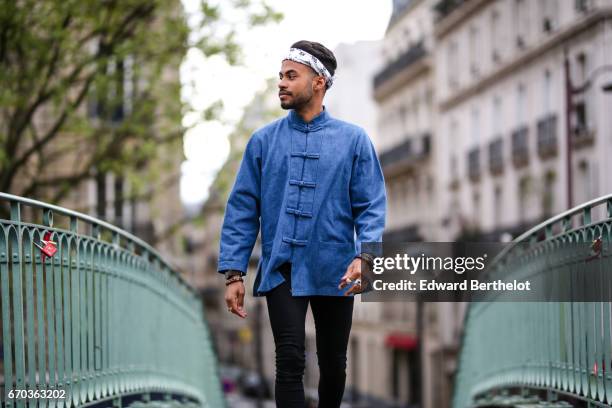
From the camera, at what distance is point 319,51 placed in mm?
6418

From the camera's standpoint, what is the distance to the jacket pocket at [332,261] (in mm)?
6289

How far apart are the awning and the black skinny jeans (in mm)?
47404

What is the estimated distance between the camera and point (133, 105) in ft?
75.2

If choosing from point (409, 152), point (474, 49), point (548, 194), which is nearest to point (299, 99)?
point (548, 194)

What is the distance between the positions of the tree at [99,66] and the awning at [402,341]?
3198 centimetres

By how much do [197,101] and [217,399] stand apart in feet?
29.7

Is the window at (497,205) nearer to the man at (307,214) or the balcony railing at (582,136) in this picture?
the balcony railing at (582,136)

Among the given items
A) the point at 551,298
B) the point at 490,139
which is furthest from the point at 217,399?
the point at 490,139

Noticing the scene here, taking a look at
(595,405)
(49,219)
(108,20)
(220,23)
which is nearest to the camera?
(49,219)

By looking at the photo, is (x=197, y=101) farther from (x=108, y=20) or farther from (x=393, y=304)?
(x=393, y=304)

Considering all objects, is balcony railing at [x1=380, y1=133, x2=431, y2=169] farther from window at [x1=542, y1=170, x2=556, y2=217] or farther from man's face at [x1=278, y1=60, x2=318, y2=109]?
man's face at [x1=278, y1=60, x2=318, y2=109]

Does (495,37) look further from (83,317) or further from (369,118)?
(83,317)

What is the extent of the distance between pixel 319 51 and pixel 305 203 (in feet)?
2.44

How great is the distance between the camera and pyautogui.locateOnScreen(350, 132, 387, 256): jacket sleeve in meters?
6.34
